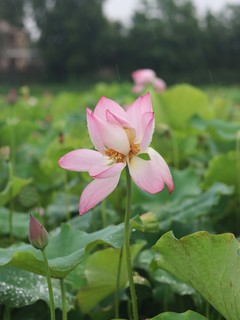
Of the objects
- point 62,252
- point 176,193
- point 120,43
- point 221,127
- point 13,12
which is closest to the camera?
point 62,252

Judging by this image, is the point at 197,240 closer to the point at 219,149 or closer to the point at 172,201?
the point at 172,201

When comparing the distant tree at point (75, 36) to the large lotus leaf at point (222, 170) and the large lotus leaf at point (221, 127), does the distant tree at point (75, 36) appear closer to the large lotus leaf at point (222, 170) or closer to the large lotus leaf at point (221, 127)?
the large lotus leaf at point (221, 127)

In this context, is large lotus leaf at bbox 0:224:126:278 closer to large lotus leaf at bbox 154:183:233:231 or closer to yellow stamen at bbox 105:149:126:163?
yellow stamen at bbox 105:149:126:163

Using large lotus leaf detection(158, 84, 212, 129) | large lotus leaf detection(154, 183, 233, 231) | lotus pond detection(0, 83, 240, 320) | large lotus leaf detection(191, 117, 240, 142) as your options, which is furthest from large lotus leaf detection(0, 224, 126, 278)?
large lotus leaf detection(158, 84, 212, 129)

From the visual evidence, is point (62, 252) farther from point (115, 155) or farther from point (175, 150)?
point (175, 150)

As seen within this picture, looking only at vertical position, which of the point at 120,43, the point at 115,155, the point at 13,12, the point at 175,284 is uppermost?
the point at 13,12

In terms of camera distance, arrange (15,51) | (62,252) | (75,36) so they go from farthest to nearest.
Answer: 1. (15,51)
2. (75,36)
3. (62,252)

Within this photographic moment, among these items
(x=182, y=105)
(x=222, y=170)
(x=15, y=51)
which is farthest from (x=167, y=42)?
(x=222, y=170)
